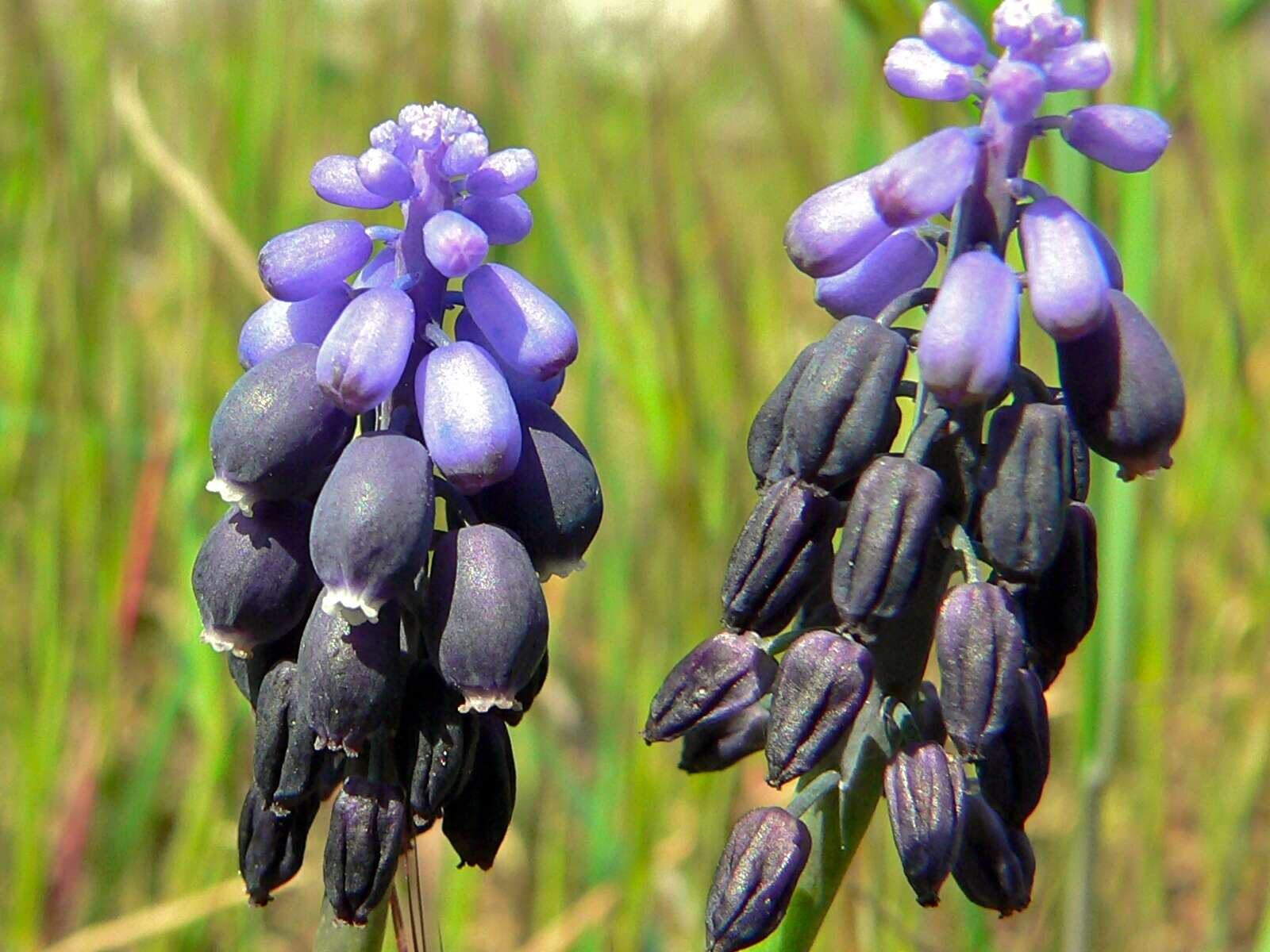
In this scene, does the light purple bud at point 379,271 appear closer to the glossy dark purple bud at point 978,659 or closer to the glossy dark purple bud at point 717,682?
the glossy dark purple bud at point 717,682

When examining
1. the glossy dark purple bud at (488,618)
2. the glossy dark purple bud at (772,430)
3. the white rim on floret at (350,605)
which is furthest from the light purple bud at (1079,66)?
the white rim on floret at (350,605)

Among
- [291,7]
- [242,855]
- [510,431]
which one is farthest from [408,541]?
[291,7]

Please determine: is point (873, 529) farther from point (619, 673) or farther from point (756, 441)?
point (619, 673)

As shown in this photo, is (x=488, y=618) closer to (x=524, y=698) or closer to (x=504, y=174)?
(x=524, y=698)

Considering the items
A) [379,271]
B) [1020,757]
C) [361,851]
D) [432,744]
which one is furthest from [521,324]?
[1020,757]

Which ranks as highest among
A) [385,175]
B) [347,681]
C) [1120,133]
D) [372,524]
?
[1120,133]

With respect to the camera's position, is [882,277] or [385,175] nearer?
[385,175]

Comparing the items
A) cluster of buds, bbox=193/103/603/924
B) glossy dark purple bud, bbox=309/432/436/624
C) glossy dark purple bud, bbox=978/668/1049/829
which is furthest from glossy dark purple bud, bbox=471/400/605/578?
glossy dark purple bud, bbox=978/668/1049/829
